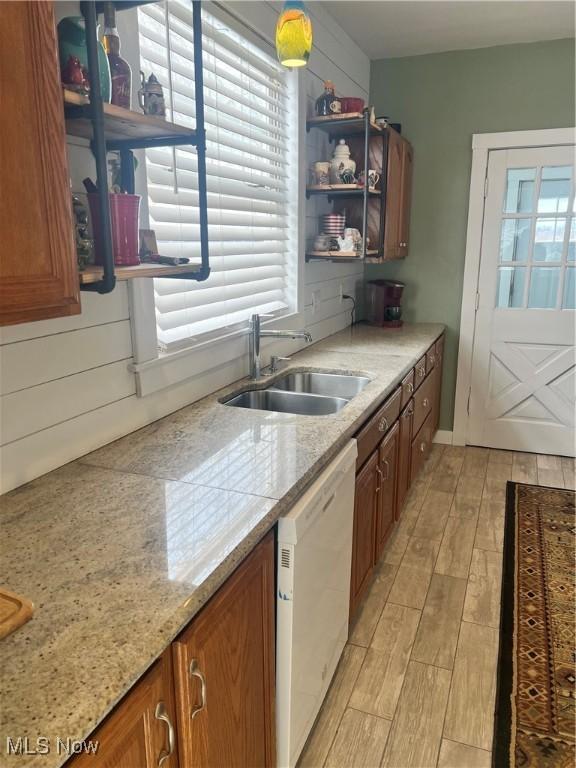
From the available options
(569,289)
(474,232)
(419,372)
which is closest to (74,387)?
(419,372)

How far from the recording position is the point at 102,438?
5.32 ft

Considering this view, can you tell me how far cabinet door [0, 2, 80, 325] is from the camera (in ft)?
2.94

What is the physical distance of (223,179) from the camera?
87.1 inches

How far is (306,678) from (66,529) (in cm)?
83

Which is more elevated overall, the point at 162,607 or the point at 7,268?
the point at 7,268

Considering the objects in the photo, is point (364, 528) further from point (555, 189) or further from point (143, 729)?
point (555, 189)

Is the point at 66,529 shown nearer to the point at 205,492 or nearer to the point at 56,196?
the point at 205,492

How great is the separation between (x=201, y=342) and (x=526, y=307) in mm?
2660

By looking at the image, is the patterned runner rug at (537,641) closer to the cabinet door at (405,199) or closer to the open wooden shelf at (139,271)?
the open wooden shelf at (139,271)

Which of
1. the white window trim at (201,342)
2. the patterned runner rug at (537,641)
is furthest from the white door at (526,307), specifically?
the white window trim at (201,342)

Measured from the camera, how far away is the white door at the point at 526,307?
144 inches

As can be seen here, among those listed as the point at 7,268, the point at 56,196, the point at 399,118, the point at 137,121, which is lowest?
the point at 7,268

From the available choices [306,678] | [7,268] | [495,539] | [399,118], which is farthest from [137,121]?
[399,118]

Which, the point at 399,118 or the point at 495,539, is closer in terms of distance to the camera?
the point at 495,539
